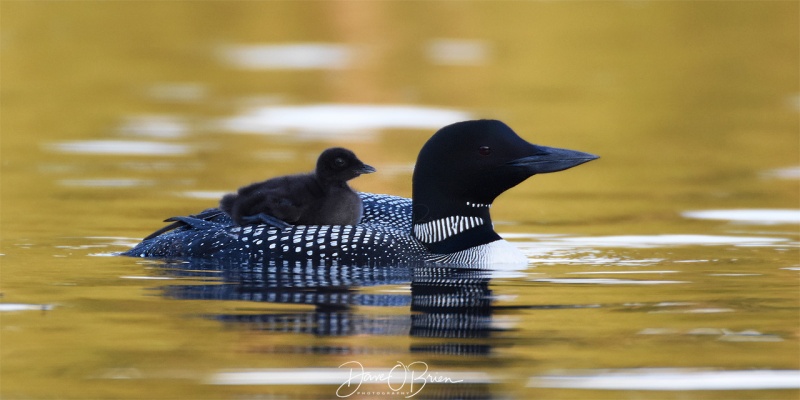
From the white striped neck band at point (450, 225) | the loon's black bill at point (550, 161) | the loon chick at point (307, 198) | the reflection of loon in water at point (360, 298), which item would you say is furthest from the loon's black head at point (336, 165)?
the loon's black bill at point (550, 161)

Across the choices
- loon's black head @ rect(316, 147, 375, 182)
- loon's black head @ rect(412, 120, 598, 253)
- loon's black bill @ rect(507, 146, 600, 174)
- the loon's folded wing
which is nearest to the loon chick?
loon's black head @ rect(316, 147, 375, 182)

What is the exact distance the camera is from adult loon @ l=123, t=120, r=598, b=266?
6645 millimetres

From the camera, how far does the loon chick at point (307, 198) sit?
6.84m

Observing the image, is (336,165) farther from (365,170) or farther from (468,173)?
(468,173)

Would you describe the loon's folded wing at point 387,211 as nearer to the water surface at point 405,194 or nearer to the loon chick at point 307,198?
the loon chick at point 307,198

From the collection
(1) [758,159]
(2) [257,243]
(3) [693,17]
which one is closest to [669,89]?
(1) [758,159]

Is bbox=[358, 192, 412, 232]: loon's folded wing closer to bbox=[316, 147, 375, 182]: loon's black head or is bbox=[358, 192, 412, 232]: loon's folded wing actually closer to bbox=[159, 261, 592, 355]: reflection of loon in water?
bbox=[316, 147, 375, 182]: loon's black head

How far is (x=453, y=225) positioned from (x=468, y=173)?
249 millimetres

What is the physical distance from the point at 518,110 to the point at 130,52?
6.95m

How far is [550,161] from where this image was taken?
6.71 metres

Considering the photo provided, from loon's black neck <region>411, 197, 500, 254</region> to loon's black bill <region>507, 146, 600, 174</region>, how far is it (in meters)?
0.30

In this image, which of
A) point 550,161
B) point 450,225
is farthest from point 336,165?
Result: point 550,161

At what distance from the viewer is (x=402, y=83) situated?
650 inches

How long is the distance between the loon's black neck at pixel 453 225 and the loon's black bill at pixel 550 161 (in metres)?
0.30
